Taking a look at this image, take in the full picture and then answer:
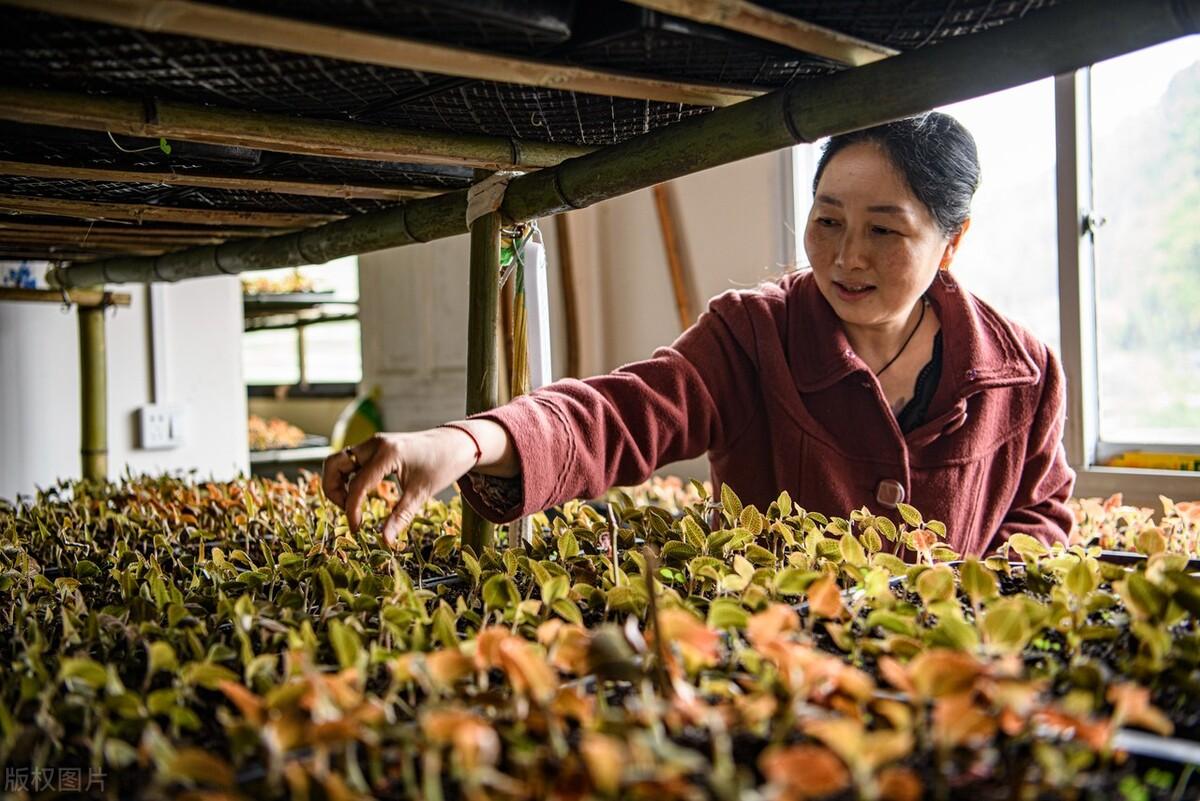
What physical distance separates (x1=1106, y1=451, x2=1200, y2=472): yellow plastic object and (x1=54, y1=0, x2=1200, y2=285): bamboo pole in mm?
1622

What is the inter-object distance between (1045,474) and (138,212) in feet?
4.24

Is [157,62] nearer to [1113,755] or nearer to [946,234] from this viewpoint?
[1113,755]

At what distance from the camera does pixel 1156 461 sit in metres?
2.08

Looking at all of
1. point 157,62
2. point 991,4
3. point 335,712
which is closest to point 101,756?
point 335,712

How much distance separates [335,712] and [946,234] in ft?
3.46

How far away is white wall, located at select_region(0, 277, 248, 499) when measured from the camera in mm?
2250

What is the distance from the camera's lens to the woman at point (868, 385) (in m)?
1.21

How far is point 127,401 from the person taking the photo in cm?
243

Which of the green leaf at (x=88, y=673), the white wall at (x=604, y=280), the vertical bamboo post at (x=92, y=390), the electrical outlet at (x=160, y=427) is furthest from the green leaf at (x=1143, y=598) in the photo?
the electrical outlet at (x=160, y=427)

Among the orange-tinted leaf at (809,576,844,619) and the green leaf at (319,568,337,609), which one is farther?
the green leaf at (319,568,337,609)

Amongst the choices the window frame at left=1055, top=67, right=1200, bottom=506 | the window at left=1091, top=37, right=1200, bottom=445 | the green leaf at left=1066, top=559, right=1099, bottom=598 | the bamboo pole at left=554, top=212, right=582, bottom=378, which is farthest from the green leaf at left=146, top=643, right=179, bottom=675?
the bamboo pole at left=554, top=212, right=582, bottom=378

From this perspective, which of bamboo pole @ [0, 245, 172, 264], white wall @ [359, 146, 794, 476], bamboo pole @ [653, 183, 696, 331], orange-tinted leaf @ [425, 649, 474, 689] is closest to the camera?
orange-tinted leaf @ [425, 649, 474, 689]

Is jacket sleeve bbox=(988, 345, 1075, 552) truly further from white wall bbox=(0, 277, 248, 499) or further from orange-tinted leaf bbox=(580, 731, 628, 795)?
white wall bbox=(0, 277, 248, 499)

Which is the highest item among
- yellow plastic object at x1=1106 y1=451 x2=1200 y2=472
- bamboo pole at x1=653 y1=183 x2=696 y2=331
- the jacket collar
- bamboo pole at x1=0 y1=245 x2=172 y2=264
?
bamboo pole at x1=653 y1=183 x2=696 y2=331
